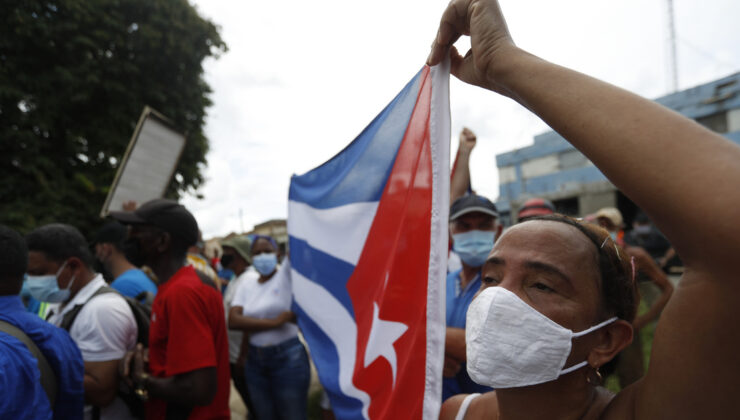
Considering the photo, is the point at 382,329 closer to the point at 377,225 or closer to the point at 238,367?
the point at 377,225

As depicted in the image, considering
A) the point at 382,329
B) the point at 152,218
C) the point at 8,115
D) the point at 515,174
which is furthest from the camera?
the point at 515,174

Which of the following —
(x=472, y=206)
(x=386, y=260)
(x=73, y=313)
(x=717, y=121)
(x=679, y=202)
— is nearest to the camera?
(x=679, y=202)

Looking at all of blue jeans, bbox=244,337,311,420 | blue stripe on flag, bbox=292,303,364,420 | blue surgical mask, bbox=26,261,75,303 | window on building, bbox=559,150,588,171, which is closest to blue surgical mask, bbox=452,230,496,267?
blue stripe on flag, bbox=292,303,364,420

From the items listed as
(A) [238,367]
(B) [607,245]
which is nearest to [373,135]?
(B) [607,245]

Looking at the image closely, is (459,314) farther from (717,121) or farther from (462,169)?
(717,121)

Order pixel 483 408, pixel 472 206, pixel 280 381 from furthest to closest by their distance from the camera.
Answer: pixel 280 381
pixel 472 206
pixel 483 408

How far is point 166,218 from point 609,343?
2.43m

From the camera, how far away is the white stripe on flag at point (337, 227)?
2.12 metres

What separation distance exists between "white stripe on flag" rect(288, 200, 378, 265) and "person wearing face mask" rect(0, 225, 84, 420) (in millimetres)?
1325

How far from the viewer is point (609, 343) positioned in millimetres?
1125

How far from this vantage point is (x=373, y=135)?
2.06 metres

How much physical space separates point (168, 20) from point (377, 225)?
13363 millimetres

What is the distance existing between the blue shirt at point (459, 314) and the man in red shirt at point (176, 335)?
124 centimetres

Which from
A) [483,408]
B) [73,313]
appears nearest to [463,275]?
[483,408]
